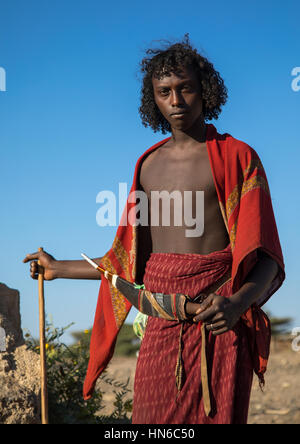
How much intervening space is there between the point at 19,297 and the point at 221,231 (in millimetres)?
2700

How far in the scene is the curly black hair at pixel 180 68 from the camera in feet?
12.2

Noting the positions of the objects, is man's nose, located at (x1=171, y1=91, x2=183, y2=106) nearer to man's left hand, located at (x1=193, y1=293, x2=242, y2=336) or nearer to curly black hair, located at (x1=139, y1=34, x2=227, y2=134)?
curly black hair, located at (x1=139, y1=34, x2=227, y2=134)

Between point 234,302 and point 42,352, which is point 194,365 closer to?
point 234,302

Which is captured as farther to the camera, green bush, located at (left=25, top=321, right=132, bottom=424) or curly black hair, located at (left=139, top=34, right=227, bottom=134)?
green bush, located at (left=25, top=321, right=132, bottom=424)

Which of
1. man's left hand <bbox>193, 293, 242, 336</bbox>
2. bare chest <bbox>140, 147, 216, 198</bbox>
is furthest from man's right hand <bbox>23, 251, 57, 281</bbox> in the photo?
man's left hand <bbox>193, 293, 242, 336</bbox>

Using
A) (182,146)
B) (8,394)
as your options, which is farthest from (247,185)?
(8,394)

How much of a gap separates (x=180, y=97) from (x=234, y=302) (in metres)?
1.25

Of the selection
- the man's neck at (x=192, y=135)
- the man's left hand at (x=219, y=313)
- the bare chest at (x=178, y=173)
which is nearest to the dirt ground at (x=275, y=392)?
the bare chest at (x=178, y=173)

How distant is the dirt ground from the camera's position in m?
8.09

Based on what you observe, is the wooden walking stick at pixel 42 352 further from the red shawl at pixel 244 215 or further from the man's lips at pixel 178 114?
the man's lips at pixel 178 114

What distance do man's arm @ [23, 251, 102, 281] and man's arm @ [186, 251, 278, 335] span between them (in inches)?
36.9

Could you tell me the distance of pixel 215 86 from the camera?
12.6ft

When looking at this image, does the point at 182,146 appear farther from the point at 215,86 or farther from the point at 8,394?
the point at 8,394

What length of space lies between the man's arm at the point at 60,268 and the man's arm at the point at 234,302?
3.07ft
